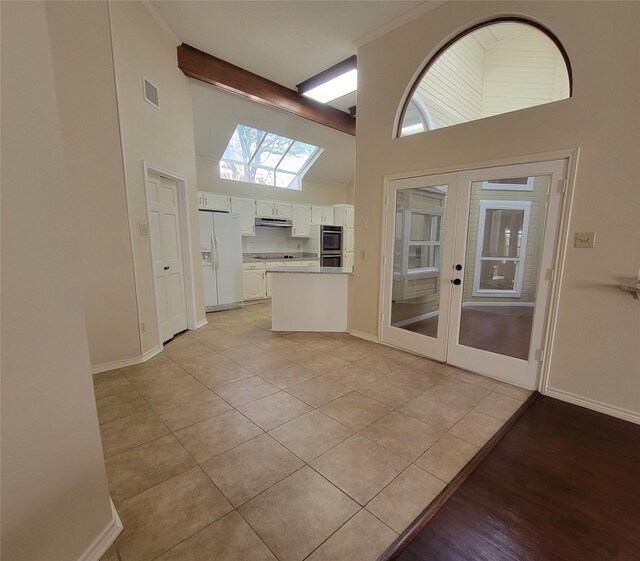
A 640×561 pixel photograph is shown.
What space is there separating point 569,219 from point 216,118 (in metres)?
5.29

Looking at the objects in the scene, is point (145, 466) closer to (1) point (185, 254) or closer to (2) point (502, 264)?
(1) point (185, 254)

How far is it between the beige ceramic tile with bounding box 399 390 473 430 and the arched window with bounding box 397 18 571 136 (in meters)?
2.64

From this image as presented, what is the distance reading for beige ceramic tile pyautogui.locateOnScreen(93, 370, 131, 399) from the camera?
2635mm

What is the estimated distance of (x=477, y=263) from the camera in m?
3.04

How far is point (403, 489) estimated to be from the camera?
1.63m

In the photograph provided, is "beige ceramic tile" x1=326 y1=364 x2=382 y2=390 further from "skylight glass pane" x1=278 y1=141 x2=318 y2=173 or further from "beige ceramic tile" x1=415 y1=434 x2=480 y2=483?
"skylight glass pane" x1=278 y1=141 x2=318 y2=173

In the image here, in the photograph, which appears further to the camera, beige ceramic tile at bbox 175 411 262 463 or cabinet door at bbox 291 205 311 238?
cabinet door at bbox 291 205 311 238

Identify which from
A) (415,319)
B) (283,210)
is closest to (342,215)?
(283,210)

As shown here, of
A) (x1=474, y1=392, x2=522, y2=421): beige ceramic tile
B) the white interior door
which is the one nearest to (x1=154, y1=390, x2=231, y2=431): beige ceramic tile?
the white interior door

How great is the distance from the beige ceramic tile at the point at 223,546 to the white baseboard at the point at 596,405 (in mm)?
2612

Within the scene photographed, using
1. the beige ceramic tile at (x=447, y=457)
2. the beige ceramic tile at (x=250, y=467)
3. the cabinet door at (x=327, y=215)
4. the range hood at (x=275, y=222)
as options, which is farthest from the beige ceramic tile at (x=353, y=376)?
the cabinet door at (x=327, y=215)

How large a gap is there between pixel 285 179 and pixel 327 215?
54.5 inches

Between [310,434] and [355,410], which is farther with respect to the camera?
[355,410]

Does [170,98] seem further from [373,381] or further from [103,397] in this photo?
[373,381]
